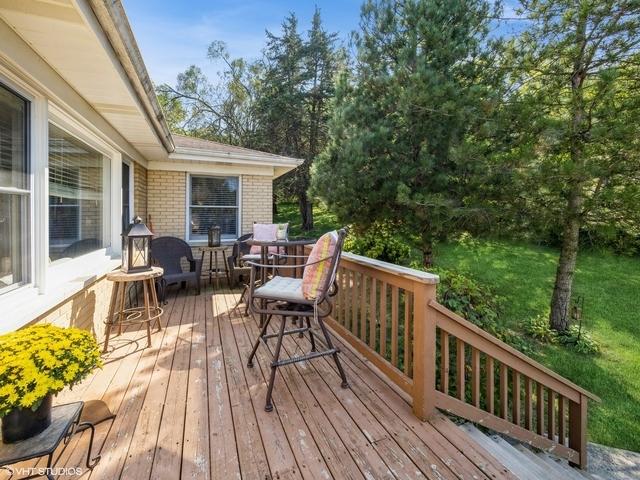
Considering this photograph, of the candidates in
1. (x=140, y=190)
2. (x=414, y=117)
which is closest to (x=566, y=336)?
(x=414, y=117)

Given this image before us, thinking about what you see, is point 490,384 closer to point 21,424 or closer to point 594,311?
point 21,424

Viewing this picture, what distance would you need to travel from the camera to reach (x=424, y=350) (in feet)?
6.74

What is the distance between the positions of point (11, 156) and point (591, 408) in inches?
233

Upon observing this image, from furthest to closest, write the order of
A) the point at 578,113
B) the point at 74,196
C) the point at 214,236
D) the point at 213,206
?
1. the point at 213,206
2. the point at 214,236
3. the point at 578,113
4. the point at 74,196

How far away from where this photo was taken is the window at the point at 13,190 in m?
1.94

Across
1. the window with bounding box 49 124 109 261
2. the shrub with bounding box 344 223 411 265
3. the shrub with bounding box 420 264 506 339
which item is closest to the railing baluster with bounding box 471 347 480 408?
the shrub with bounding box 420 264 506 339

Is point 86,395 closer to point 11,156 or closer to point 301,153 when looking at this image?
point 11,156

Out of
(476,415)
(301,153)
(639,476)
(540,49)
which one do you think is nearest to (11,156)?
(476,415)

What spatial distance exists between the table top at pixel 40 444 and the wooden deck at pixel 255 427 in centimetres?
28

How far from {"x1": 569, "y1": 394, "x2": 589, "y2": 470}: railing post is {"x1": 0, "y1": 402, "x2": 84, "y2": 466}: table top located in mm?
3630

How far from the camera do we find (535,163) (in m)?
4.36

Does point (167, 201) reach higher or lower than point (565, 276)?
higher

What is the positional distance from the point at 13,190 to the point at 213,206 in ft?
15.0

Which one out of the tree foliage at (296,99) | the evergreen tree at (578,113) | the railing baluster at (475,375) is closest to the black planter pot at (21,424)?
the railing baluster at (475,375)
